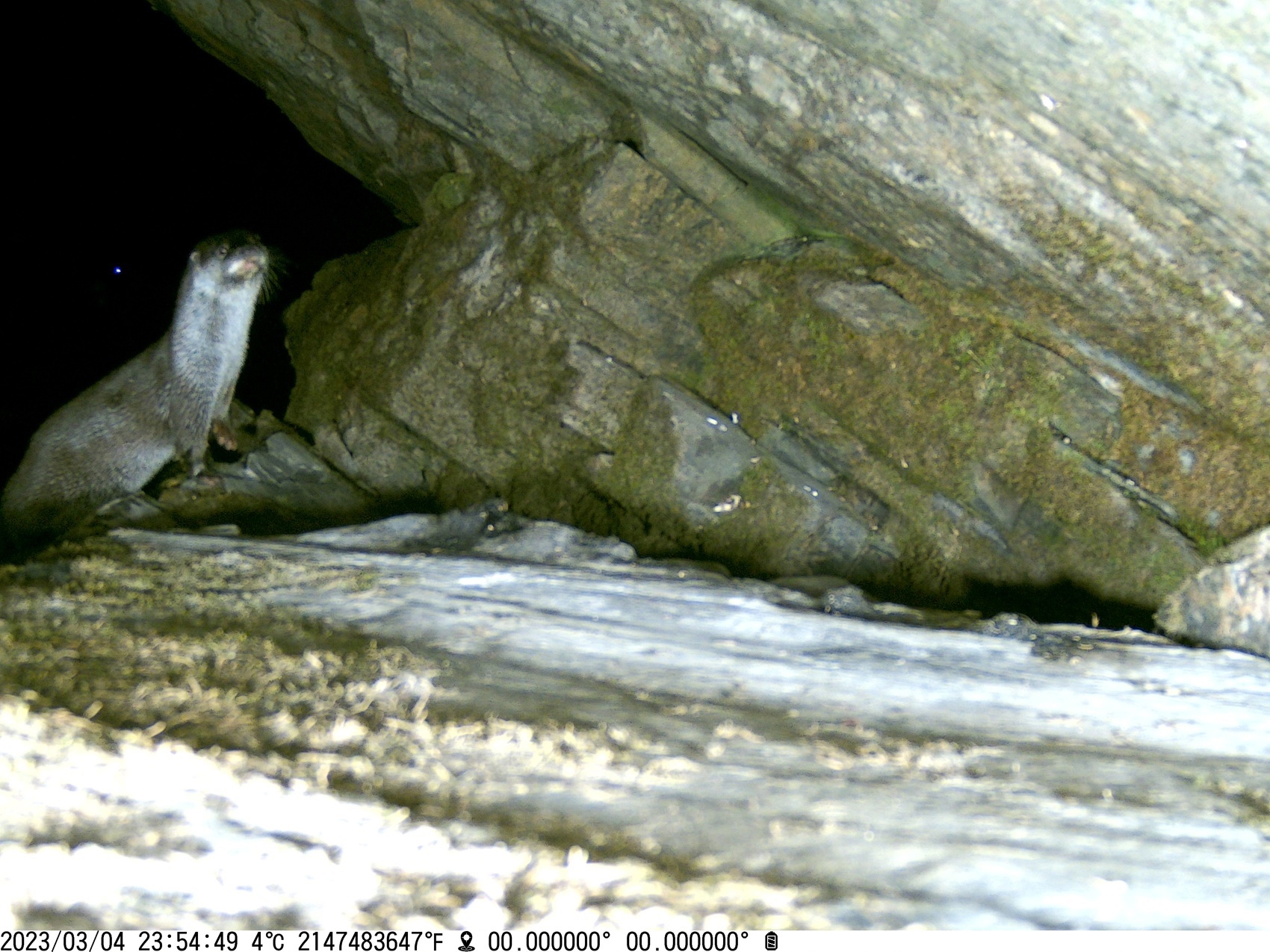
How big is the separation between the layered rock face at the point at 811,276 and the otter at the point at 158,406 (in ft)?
4.06

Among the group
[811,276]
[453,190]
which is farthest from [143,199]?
[811,276]

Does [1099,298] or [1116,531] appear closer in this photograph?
[1099,298]

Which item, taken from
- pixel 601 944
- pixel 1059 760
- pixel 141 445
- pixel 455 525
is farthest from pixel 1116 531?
pixel 141 445

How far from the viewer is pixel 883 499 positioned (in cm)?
565

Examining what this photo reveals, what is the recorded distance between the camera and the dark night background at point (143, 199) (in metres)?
7.95

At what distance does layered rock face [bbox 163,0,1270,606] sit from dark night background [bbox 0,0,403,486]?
723 millimetres

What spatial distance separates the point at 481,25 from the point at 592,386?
2.21m

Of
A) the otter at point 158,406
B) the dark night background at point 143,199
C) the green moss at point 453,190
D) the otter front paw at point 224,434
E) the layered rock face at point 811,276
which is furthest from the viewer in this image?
the dark night background at point 143,199

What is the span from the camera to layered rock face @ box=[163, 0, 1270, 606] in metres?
3.25

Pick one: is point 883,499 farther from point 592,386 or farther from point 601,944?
point 601,944

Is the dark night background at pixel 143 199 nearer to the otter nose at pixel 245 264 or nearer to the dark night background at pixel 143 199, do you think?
the dark night background at pixel 143 199

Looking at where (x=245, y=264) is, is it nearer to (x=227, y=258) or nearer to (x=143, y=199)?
(x=227, y=258)

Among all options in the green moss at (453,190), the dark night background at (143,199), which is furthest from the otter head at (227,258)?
the dark night background at (143,199)

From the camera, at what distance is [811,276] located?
540cm
